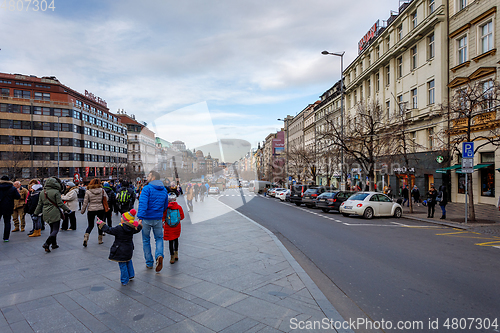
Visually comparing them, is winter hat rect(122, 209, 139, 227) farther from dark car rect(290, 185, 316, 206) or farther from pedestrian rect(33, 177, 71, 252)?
dark car rect(290, 185, 316, 206)

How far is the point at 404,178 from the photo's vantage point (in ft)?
95.8

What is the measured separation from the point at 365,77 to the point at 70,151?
5395cm

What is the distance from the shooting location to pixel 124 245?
4.99 meters

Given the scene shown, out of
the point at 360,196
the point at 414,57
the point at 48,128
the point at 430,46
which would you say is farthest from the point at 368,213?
the point at 48,128

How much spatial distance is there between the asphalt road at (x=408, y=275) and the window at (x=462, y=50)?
56.4 ft

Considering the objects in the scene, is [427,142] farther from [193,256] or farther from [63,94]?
[63,94]

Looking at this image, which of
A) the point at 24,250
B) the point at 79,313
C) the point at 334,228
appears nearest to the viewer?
the point at 79,313

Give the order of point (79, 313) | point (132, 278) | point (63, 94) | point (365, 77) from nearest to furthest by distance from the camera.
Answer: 1. point (79, 313)
2. point (132, 278)
3. point (365, 77)
4. point (63, 94)

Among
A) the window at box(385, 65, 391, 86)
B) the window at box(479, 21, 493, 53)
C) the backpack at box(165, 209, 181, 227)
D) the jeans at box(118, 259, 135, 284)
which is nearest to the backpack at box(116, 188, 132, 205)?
the backpack at box(165, 209, 181, 227)

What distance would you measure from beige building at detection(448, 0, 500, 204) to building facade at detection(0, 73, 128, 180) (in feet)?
164

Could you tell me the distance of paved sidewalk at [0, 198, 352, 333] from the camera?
3.67 meters

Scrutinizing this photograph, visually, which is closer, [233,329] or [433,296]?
[233,329]

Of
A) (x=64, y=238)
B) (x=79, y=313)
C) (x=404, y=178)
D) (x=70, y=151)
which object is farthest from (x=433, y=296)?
(x=70, y=151)

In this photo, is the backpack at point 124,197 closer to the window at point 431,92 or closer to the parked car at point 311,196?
the parked car at point 311,196
